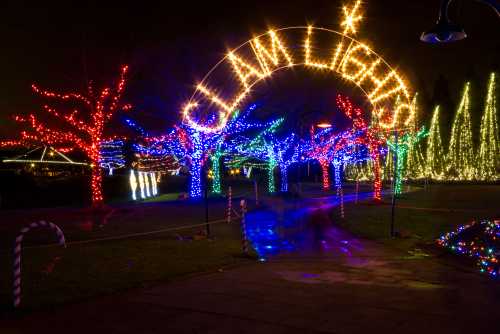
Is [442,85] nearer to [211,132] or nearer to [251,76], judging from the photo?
[211,132]

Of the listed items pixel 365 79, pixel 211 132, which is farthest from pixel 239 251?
pixel 211 132

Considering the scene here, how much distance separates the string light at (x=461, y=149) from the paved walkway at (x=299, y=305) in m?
49.6

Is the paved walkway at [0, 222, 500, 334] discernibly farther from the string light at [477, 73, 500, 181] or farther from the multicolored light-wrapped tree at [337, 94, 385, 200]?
the string light at [477, 73, 500, 181]

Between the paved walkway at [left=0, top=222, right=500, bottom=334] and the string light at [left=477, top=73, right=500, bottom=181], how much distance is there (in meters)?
42.4

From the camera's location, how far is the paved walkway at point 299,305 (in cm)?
606

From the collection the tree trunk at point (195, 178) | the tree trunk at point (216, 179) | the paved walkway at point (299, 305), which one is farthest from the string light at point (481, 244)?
the tree trunk at point (216, 179)

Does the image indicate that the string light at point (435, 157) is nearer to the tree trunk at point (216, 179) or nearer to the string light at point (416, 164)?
the string light at point (416, 164)

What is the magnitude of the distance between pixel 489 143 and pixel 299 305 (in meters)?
50.4

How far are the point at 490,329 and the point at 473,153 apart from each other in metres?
56.9

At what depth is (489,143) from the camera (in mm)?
51719

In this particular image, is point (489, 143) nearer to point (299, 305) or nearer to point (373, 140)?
point (373, 140)

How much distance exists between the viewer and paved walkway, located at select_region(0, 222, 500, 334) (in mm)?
6062

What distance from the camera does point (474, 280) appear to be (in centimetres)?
875

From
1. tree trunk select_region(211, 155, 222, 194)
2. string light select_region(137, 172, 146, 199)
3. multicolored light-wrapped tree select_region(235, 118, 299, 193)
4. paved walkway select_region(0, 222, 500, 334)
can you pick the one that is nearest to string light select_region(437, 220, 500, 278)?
paved walkway select_region(0, 222, 500, 334)
